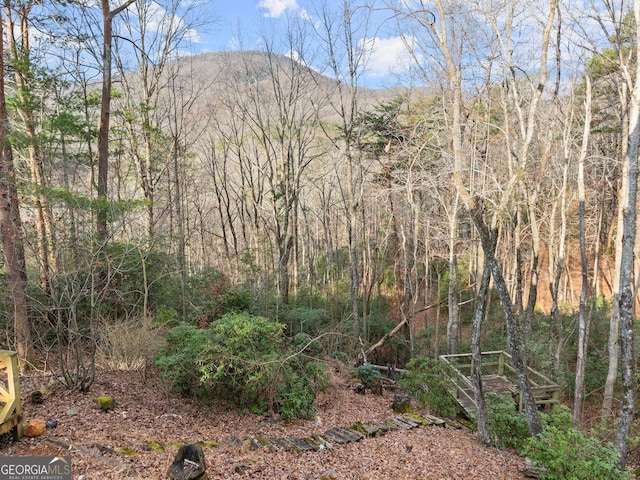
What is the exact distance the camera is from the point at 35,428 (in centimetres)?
468

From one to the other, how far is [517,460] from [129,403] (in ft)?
20.5

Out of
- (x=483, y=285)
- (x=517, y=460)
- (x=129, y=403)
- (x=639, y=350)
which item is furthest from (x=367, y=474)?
(x=639, y=350)

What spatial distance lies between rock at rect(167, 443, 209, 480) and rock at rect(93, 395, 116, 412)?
2.37 metres

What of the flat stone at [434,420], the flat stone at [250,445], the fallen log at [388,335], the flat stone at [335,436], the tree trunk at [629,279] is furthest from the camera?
the fallen log at [388,335]

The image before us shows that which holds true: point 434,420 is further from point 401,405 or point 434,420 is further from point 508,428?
point 508,428

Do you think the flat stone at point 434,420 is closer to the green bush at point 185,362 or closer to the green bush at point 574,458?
the green bush at point 574,458

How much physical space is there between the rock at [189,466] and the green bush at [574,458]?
4.22 metres

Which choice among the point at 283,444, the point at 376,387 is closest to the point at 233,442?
the point at 283,444

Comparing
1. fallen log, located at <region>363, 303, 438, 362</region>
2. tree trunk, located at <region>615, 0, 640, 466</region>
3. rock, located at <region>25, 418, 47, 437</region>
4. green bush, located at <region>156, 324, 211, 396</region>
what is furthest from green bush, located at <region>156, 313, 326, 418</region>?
tree trunk, located at <region>615, 0, 640, 466</region>

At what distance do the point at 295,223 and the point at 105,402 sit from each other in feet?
35.3

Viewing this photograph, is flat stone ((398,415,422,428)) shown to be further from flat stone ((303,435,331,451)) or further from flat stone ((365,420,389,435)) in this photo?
flat stone ((303,435,331,451))

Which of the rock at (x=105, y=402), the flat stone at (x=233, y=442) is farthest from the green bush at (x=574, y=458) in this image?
the rock at (x=105, y=402)

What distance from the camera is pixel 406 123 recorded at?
1430 cm

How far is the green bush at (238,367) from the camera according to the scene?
644 cm
